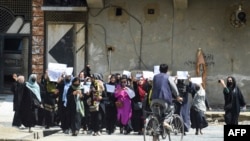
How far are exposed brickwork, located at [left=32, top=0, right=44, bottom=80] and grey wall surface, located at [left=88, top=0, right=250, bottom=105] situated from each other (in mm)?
1634

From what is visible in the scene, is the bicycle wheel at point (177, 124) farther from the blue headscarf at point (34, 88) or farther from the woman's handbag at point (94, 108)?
the blue headscarf at point (34, 88)

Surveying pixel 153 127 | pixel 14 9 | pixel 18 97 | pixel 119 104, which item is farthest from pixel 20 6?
pixel 153 127

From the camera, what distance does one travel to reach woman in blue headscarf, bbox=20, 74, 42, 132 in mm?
17797

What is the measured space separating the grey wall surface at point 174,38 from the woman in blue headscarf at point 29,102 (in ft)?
18.3

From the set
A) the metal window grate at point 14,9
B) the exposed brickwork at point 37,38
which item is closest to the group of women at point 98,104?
the exposed brickwork at point 37,38

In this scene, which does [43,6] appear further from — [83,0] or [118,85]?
[118,85]

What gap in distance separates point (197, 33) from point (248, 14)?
177cm

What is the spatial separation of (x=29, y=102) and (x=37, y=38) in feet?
19.4

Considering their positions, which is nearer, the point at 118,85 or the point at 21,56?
the point at 118,85

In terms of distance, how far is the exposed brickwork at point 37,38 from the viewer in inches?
920

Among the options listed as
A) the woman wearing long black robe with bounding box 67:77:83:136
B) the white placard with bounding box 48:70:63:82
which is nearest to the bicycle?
the woman wearing long black robe with bounding box 67:77:83:136

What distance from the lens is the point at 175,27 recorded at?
2303 cm

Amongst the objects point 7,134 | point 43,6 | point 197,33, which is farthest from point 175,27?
point 7,134

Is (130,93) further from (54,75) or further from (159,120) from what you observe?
(159,120)
